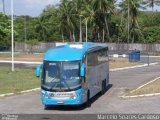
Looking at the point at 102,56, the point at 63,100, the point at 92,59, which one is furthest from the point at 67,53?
the point at 102,56

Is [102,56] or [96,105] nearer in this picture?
[96,105]

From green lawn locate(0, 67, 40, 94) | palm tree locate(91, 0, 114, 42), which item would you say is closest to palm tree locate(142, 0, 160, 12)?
palm tree locate(91, 0, 114, 42)

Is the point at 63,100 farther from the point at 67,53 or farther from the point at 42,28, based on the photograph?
the point at 42,28

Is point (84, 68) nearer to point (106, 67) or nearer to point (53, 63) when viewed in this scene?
point (53, 63)

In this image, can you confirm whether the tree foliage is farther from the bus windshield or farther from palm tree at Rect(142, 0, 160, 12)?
the bus windshield

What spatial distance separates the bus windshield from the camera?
2047cm

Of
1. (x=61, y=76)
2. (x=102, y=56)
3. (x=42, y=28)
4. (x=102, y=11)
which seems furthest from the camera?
(x=42, y=28)

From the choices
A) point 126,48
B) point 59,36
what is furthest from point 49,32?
point 126,48

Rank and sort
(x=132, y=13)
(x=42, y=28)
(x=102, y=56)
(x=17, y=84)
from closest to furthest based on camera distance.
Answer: (x=102, y=56), (x=17, y=84), (x=132, y=13), (x=42, y=28)

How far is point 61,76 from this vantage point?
20.6 meters

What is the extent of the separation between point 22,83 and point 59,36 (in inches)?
4260

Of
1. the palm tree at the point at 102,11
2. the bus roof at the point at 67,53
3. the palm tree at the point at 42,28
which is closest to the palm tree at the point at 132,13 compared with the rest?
the palm tree at the point at 102,11

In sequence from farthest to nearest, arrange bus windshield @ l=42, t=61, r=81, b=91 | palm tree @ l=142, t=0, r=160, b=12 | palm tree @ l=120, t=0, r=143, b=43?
palm tree @ l=142, t=0, r=160, b=12 → palm tree @ l=120, t=0, r=143, b=43 → bus windshield @ l=42, t=61, r=81, b=91

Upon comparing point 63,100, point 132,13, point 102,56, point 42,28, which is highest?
point 132,13
